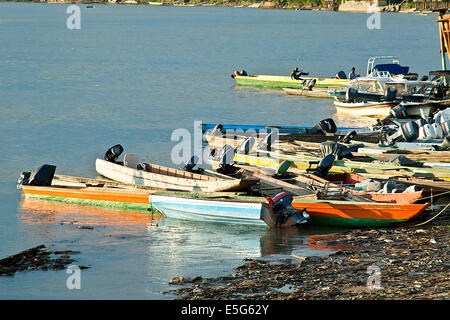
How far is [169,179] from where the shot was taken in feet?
70.7

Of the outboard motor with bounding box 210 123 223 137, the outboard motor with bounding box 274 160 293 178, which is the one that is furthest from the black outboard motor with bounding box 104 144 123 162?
the outboard motor with bounding box 274 160 293 178

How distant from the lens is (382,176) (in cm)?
2195

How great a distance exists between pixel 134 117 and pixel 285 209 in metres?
24.3

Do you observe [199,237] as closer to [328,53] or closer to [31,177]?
[31,177]

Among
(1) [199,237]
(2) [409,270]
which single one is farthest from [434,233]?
(1) [199,237]

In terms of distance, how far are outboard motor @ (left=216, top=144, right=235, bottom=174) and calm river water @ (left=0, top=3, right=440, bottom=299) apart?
2.52m

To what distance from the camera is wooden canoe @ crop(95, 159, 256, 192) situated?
19.9 meters

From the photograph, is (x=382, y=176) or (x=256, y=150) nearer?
(x=382, y=176)

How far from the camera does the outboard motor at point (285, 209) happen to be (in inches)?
739

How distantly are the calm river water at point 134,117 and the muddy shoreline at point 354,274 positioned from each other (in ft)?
3.08

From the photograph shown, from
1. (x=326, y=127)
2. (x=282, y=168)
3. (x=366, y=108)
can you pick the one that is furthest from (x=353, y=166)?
(x=366, y=108)
